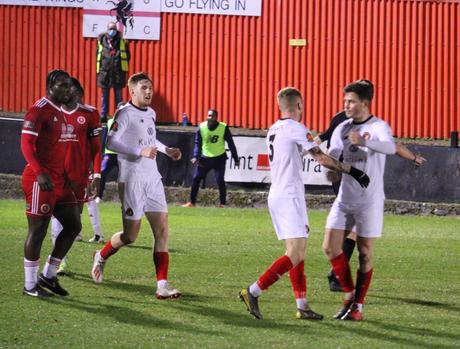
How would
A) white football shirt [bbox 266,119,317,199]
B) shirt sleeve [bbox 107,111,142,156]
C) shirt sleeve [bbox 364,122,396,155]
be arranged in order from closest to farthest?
shirt sleeve [bbox 364,122,396,155]
white football shirt [bbox 266,119,317,199]
shirt sleeve [bbox 107,111,142,156]

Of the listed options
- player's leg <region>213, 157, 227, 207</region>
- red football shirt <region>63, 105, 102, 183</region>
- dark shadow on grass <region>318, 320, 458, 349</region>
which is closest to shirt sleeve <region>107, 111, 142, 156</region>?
red football shirt <region>63, 105, 102, 183</region>

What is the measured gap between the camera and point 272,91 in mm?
31781

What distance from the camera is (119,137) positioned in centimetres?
1198

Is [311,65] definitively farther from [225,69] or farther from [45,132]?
[45,132]

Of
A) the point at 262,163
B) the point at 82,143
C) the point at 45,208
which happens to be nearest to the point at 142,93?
the point at 82,143

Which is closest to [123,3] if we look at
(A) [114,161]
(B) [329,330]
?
(A) [114,161]

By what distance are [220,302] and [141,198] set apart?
119 centimetres

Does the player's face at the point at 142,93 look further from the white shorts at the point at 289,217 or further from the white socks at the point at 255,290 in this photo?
the white socks at the point at 255,290

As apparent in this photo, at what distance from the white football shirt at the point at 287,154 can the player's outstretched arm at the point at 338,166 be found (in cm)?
16

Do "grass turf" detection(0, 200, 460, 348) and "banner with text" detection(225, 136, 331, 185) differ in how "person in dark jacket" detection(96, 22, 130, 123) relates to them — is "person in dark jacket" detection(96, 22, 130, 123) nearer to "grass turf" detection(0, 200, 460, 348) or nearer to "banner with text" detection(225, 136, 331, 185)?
"banner with text" detection(225, 136, 331, 185)

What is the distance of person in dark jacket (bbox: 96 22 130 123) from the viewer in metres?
29.8

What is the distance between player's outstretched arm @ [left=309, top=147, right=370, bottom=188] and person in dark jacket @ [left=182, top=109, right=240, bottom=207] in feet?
46.8

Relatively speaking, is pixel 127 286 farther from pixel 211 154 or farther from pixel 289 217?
pixel 211 154

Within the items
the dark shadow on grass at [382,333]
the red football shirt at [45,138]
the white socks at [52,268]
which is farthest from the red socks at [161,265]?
the dark shadow on grass at [382,333]
